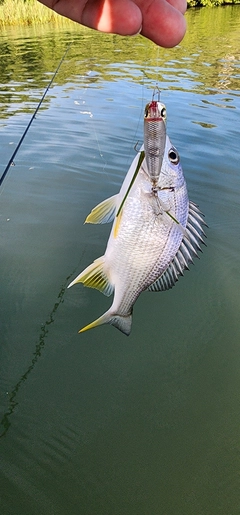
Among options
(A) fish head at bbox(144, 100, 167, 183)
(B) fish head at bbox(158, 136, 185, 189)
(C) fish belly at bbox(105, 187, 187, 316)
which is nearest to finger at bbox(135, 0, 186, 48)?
(A) fish head at bbox(144, 100, 167, 183)

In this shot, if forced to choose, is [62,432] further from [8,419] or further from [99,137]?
[99,137]

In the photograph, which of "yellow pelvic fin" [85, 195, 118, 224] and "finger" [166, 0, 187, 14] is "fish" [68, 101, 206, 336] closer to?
"yellow pelvic fin" [85, 195, 118, 224]

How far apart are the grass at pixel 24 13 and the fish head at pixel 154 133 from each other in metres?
18.2

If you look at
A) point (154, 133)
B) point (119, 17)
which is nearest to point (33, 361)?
point (154, 133)

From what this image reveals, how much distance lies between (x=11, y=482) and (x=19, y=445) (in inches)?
8.0

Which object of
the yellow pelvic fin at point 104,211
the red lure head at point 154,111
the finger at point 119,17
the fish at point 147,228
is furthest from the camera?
the yellow pelvic fin at point 104,211

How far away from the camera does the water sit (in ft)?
7.23

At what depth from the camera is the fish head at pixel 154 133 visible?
152cm

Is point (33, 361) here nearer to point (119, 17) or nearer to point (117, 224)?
point (117, 224)

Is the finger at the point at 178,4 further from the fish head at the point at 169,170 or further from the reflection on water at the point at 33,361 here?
the reflection on water at the point at 33,361

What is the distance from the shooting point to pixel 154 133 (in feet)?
5.04

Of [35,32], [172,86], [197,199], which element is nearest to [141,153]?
[197,199]

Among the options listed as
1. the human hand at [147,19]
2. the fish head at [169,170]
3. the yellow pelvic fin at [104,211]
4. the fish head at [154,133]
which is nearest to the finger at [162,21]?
the human hand at [147,19]

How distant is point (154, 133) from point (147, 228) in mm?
418
